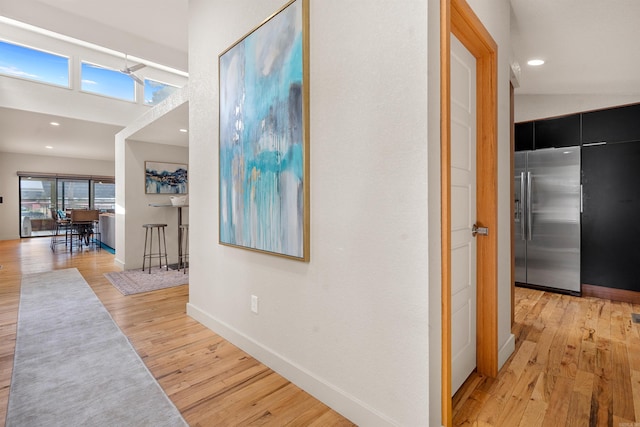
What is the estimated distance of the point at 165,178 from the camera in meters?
5.76

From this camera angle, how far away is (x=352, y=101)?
158cm

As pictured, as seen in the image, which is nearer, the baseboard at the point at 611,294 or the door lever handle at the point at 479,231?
the door lever handle at the point at 479,231

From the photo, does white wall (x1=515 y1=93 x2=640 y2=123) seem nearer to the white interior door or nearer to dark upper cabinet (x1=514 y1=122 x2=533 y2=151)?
dark upper cabinet (x1=514 y1=122 x2=533 y2=151)

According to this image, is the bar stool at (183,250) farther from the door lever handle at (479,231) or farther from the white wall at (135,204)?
the door lever handle at (479,231)

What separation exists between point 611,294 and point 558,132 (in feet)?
6.38

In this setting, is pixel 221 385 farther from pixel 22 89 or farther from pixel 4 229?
pixel 4 229

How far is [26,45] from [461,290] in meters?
8.52

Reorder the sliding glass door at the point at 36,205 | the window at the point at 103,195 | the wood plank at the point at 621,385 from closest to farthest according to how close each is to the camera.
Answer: the wood plank at the point at 621,385 < the sliding glass door at the point at 36,205 < the window at the point at 103,195

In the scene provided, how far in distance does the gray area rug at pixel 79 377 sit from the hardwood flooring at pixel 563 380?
5.51ft

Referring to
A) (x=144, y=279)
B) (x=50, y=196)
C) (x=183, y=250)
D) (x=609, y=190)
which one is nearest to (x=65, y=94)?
(x=183, y=250)

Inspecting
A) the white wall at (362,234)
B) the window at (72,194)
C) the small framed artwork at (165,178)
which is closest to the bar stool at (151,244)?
the small framed artwork at (165,178)

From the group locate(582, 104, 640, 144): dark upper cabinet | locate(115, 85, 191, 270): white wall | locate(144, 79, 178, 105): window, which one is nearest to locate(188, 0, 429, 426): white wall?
locate(582, 104, 640, 144): dark upper cabinet

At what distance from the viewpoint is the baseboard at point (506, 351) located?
2125 millimetres

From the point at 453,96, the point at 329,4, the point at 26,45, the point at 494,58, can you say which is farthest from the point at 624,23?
the point at 26,45
